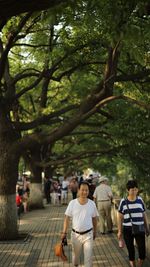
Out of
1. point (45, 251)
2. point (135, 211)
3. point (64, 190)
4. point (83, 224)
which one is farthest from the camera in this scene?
point (64, 190)

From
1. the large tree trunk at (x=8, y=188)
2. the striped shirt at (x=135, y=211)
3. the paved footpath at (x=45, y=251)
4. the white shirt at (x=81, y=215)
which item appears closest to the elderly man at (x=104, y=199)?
the paved footpath at (x=45, y=251)

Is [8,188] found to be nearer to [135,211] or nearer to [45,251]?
[45,251]

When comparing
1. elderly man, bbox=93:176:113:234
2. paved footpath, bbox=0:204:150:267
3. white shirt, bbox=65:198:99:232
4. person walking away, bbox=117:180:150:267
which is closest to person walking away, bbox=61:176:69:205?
paved footpath, bbox=0:204:150:267

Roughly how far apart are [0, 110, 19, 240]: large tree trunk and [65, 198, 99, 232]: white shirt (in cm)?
695

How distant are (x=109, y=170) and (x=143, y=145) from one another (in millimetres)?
→ 32303

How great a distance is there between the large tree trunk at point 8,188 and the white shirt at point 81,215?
6947mm

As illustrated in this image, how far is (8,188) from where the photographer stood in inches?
555

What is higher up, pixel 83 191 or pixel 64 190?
pixel 64 190

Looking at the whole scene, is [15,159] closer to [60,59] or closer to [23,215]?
[60,59]

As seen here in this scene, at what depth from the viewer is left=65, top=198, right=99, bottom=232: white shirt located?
7.24 meters

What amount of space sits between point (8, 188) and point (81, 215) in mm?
7139

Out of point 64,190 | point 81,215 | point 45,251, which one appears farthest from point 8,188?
point 64,190

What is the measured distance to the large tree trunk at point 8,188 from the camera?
13.9 m

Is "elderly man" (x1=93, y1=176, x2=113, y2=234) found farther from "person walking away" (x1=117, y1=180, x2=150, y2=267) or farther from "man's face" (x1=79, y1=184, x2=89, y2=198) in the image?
"man's face" (x1=79, y1=184, x2=89, y2=198)
